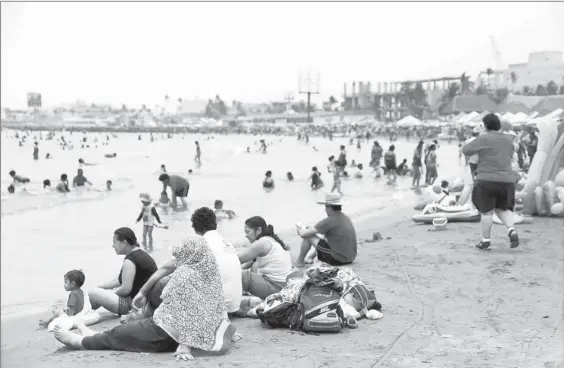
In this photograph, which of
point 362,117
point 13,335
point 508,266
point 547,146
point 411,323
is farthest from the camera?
point 362,117

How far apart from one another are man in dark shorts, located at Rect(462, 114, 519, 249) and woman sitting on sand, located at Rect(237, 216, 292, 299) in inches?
102

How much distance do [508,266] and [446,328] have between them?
2.15m

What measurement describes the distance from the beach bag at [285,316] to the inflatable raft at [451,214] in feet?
17.8

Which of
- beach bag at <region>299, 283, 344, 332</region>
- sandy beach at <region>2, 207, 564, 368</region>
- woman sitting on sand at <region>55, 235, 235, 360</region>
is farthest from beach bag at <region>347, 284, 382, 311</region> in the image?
woman sitting on sand at <region>55, 235, 235, 360</region>

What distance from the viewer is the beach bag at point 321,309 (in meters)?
4.51

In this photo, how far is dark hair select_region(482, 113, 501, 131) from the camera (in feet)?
22.5

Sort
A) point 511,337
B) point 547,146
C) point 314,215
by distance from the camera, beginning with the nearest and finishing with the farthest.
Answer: point 511,337 → point 547,146 → point 314,215

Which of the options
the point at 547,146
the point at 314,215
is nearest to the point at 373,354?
the point at 547,146

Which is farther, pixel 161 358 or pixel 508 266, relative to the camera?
pixel 508 266

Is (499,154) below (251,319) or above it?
above

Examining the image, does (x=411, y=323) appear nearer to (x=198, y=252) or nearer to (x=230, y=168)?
(x=198, y=252)

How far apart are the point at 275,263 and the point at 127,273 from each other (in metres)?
1.17

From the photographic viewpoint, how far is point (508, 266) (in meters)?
6.45

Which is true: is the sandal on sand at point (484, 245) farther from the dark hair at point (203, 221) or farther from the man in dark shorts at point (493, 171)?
the dark hair at point (203, 221)
